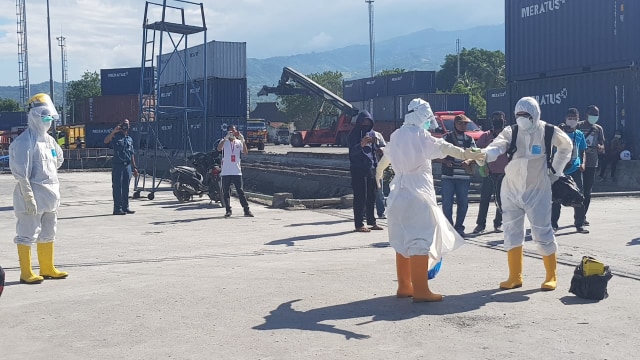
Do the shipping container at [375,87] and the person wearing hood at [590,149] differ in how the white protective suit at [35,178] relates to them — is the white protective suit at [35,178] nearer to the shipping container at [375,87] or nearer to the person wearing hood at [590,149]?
the person wearing hood at [590,149]

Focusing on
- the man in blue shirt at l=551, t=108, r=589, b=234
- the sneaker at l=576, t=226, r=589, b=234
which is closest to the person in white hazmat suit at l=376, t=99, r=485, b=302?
the man in blue shirt at l=551, t=108, r=589, b=234

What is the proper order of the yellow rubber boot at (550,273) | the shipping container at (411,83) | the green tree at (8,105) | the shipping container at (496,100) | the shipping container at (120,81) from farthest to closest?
the green tree at (8,105) < the shipping container at (120,81) < the shipping container at (411,83) < the shipping container at (496,100) < the yellow rubber boot at (550,273)

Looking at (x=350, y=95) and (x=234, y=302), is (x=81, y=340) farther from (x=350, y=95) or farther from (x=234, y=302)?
(x=350, y=95)

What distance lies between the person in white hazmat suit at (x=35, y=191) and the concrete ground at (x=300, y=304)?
0.87 ft

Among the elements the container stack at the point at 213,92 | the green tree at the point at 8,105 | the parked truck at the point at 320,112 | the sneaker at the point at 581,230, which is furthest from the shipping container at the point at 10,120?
the sneaker at the point at 581,230

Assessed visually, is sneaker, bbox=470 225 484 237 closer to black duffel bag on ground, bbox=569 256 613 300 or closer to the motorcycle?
black duffel bag on ground, bbox=569 256 613 300

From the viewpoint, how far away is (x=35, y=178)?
845 centimetres

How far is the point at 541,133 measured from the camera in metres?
7.65

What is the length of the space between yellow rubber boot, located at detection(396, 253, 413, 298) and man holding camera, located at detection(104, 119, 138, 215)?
9.74 metres

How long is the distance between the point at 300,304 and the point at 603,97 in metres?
18.4

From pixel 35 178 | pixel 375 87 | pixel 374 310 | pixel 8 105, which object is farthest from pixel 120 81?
pixel 8 105

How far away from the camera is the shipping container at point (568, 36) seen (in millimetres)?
22391

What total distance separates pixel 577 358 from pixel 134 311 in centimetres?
388

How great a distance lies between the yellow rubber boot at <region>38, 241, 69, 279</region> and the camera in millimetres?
8516
